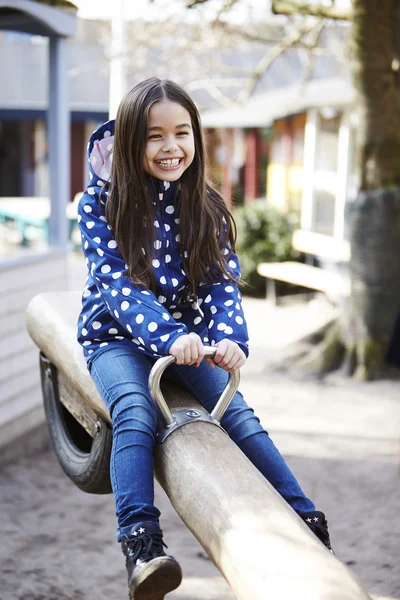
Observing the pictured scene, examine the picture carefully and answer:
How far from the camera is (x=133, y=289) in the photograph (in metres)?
2.40

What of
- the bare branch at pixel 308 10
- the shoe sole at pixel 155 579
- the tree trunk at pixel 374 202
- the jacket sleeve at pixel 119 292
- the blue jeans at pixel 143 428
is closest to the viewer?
the shoe sole at pixel 155 579

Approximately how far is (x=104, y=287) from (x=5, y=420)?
3.16 m

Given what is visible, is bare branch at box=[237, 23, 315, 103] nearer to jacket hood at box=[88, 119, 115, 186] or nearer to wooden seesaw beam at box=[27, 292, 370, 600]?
jacket hood at box=[88, 119, 115, 186]

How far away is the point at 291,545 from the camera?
1.90 m

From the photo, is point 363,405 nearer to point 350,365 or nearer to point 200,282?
point 350,365

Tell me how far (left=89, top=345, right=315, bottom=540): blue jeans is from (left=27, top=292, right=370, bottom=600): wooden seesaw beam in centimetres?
7

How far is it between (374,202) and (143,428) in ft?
16.9

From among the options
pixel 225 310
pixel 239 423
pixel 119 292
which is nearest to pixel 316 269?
pixel 225 310

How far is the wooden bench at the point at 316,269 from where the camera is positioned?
366 inches

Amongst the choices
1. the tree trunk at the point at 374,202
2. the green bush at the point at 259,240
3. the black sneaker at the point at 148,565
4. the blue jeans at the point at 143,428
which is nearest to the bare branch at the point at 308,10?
the tree trunk at the point at 374,202

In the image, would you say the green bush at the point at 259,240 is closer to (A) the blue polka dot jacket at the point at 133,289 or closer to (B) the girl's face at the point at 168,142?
(A) the blue polka dot jacket at the point at 133,289

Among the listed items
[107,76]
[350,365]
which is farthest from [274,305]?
[107,76]

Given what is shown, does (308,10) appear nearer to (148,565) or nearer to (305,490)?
(305,490)

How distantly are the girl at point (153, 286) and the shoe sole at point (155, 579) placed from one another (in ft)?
0.37
